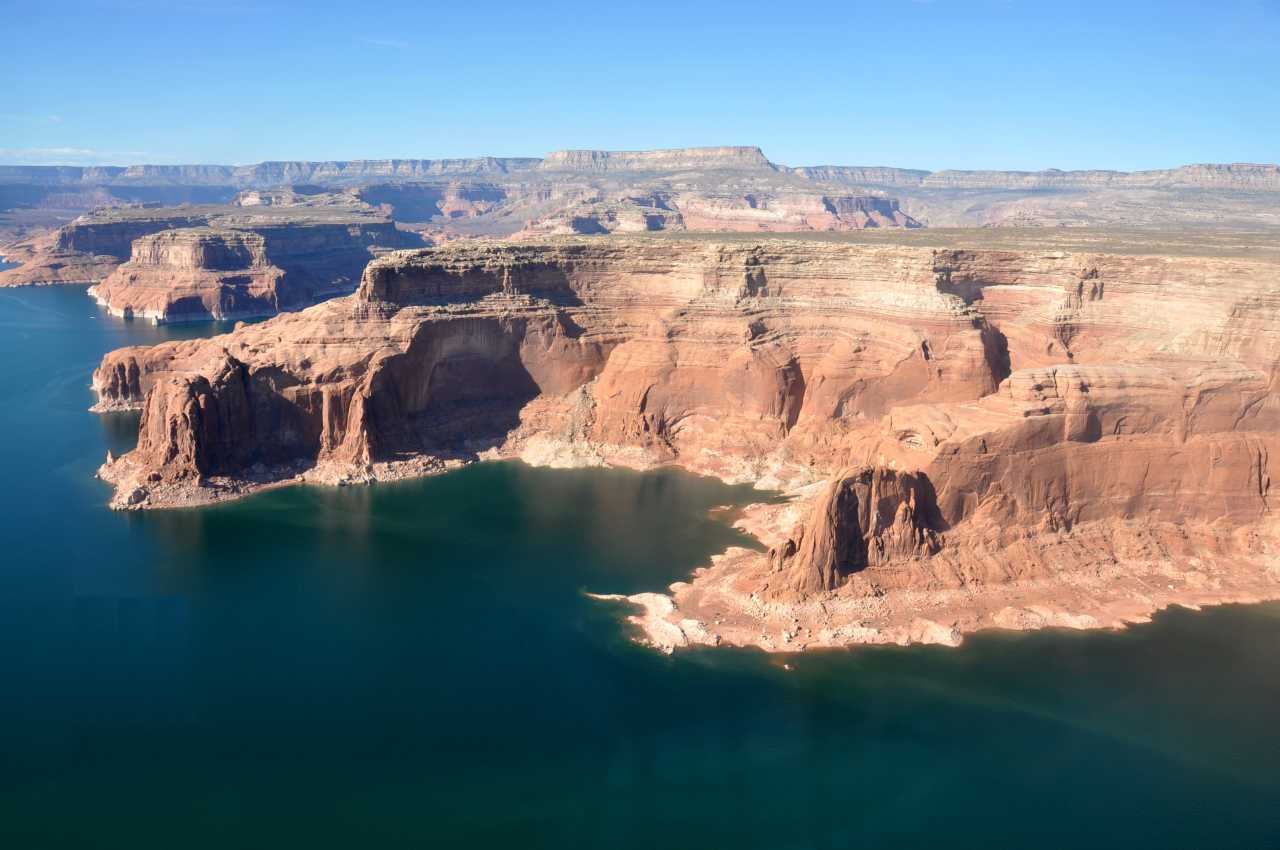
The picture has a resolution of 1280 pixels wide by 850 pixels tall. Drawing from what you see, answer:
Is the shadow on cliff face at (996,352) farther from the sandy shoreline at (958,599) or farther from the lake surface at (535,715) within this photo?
the lake surface at (535,715)

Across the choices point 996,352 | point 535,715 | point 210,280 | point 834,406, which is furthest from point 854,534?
point 210,280

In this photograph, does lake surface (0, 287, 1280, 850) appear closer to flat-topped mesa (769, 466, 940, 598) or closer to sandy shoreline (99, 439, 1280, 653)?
sandy shoreline (99, 439, 1280, 653)

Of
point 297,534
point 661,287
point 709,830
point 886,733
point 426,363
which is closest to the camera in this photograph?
point 709,830

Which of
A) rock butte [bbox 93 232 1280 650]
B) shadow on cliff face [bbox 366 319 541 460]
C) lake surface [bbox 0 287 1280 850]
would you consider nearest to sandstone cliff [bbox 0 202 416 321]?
rock butte [bbox 93 232 1280 650]

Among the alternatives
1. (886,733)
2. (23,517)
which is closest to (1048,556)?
(886,733)

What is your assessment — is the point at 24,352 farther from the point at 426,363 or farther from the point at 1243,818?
the point at 1243,818

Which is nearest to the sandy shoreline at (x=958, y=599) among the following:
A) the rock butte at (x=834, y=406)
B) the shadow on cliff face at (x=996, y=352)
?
the rock butte at (x=834, y=406)
